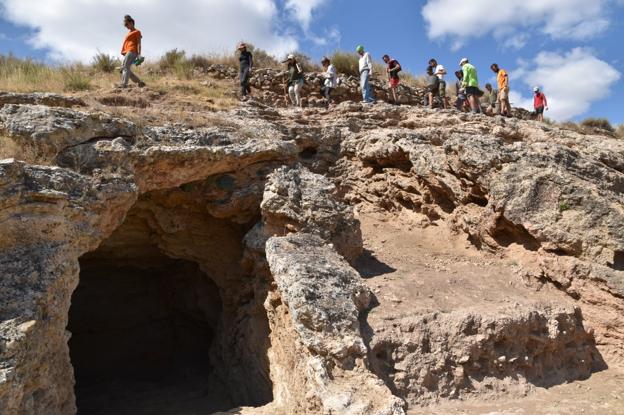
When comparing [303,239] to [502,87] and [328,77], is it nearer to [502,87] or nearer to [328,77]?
[328,77]

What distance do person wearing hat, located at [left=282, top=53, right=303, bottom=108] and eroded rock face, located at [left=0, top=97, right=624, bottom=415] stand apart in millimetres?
1544

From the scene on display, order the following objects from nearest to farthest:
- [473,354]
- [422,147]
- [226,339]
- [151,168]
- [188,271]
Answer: [473,354], [151,168], [226,339], [422,147], [188,271]

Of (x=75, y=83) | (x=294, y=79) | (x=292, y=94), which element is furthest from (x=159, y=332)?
(x=294, y=79)

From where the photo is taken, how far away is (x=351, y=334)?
4910mm

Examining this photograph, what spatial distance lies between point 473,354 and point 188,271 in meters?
5.88

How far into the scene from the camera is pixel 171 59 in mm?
13148

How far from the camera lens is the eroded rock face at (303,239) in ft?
15.0

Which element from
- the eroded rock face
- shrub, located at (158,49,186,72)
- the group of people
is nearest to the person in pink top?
the group of people

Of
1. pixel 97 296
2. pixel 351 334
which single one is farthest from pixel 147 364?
pixel 351 334

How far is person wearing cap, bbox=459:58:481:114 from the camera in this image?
11273mm

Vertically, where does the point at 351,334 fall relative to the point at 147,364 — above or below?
above

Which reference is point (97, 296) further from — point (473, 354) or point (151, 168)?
point (473, 354)

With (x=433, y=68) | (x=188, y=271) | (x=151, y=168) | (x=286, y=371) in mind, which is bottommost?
(x=286, y=371)

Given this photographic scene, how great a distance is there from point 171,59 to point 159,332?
23.5 ft
